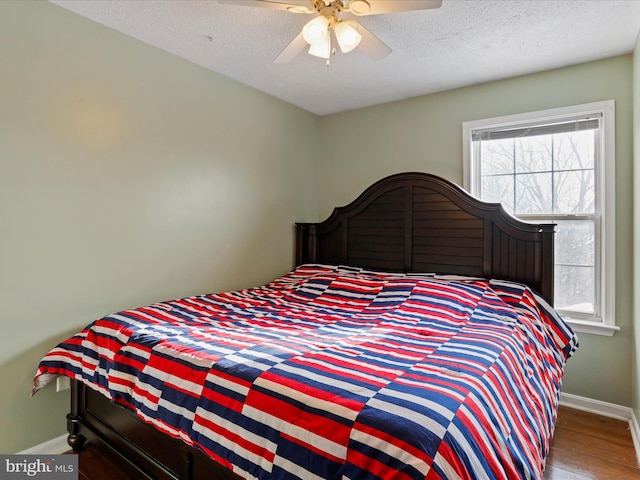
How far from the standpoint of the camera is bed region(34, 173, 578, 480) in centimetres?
107

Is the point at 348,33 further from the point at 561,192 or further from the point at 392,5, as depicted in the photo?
the point at 561,192

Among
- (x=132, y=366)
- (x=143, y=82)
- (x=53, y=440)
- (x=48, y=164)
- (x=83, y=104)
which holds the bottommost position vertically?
(x=53, y=440)

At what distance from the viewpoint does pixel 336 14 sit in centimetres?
178

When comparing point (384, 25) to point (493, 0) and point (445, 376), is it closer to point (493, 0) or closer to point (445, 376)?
point (493, 0)

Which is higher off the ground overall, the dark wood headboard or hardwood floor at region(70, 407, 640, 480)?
the dark wood headboard

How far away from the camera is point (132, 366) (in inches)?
65.9

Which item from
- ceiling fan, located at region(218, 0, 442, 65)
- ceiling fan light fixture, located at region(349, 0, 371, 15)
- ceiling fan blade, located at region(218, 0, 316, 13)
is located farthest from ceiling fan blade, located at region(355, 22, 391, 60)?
ceiling fan blade, located at region(218, 0, 316, 13)

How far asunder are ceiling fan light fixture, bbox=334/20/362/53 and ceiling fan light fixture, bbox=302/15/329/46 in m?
0.06

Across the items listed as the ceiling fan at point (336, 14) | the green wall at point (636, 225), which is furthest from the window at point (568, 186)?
the ceiling fan at point (336, 14)

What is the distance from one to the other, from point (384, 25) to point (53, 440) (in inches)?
115

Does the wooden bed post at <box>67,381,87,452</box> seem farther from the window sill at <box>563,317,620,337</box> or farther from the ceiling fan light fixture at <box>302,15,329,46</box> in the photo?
the window sill at <box>563,317,620,337</box>

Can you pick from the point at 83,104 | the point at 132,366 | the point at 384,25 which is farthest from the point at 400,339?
the point at 83,104

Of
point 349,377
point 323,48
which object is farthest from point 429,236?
point 349,377

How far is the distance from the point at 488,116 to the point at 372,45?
1.42m
